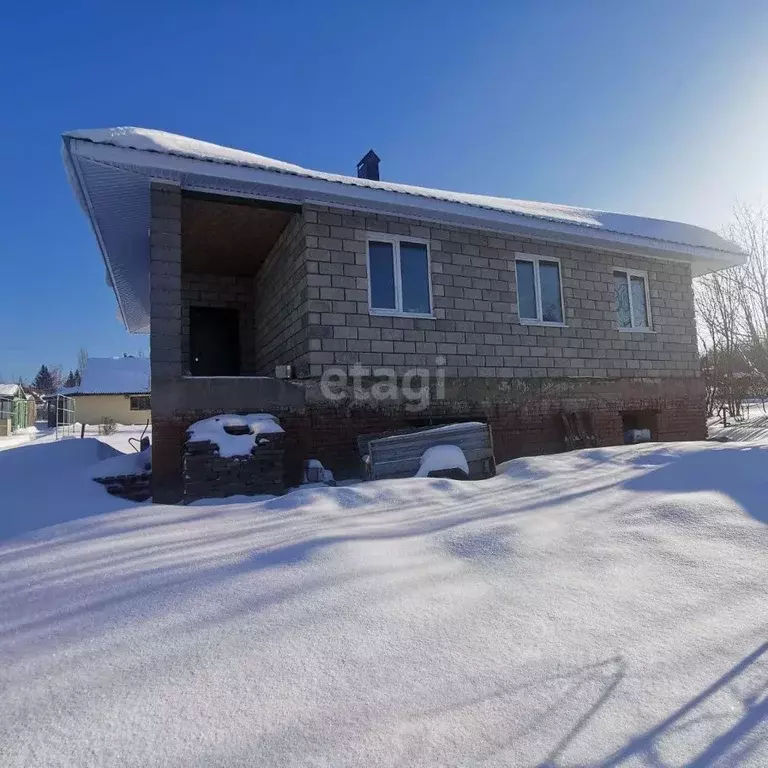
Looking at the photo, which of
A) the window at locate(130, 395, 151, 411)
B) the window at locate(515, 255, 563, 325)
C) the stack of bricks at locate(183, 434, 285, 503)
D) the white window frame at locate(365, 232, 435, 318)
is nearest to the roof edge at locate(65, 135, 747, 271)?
the white window frame at locate(365, 232, 435, 318)

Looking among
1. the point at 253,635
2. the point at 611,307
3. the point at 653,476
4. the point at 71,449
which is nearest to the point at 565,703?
the point at 253,635

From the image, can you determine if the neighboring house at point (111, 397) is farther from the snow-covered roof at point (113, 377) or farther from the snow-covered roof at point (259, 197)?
the snow-covered roof at point (259, 197)

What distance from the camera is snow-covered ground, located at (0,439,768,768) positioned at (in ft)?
5.66

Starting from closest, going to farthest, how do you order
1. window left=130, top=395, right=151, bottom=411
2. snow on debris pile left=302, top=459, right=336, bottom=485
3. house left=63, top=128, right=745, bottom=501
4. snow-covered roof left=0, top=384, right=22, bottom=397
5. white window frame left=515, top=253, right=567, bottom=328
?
house left=63, top=128, right=745, bottom=501, snow on debris pile left=302, top=459, right=336, bottom=485, white window frame left=515, top=253, right=567, bottom=328, snow-covered roof left=0, top=384, right=22, bottom=397, window left=130, top=395, right=151, bottom=411

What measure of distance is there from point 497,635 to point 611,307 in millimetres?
8482

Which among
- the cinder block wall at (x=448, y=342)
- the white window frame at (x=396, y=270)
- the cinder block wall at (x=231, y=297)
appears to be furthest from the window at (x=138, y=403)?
the white window frame at (x=396, y=270)

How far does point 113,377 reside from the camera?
119 feet

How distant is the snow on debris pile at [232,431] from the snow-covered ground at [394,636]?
1.70 metres

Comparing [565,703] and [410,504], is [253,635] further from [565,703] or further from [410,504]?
[410,504]

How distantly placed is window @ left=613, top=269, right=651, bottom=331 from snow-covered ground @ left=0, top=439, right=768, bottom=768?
6.29 meters

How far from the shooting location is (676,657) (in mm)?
2240

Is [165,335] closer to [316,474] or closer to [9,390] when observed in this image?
[316,474]

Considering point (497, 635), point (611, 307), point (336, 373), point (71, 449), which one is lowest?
point (497, 635)

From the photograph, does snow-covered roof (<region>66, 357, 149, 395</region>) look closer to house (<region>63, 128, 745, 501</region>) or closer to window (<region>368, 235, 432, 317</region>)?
house (<region>63, 128, 745, 501</region>)
